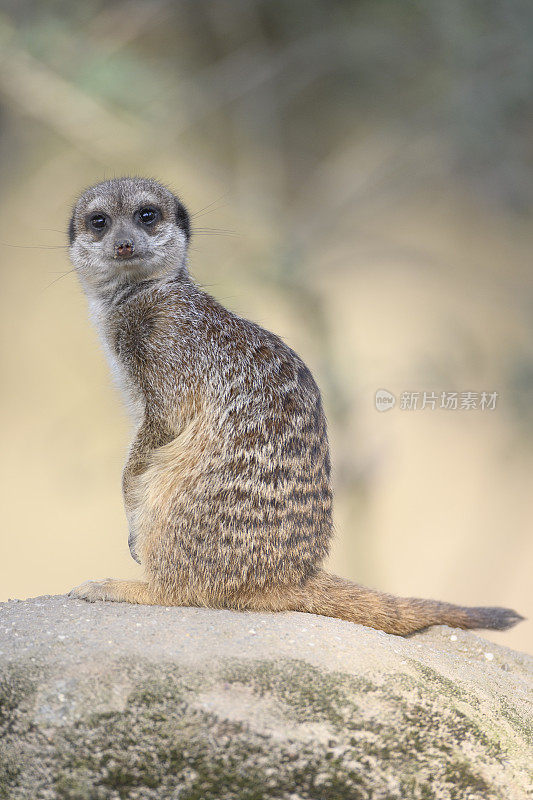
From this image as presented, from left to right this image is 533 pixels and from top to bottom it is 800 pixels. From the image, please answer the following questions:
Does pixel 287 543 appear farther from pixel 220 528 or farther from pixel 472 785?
pixel 472 785

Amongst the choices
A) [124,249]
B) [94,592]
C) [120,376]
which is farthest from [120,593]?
[124,249]

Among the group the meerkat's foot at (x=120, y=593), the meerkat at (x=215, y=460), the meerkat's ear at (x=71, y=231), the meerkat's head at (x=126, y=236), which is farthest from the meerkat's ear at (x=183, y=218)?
the meerkat's foot at (x=120, y=593)

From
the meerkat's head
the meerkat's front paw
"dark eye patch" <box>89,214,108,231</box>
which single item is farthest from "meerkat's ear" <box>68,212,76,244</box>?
the meerkat's front paw

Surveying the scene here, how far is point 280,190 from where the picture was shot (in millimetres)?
5051

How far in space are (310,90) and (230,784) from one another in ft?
15.6

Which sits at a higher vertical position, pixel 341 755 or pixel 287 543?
pixel 287 543

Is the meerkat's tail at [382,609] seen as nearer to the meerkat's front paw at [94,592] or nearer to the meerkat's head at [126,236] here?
the meerkat's front paw at [94,592]

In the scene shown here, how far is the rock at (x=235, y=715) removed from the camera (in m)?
1.33

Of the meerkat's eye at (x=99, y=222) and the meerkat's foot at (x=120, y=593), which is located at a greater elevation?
the meerkat's eye at (x=99, y=222)

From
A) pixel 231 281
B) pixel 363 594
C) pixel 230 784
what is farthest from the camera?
pixel 231 281

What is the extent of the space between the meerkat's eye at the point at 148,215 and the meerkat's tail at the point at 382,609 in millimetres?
923

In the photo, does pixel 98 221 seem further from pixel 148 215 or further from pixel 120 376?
pixel 120 376

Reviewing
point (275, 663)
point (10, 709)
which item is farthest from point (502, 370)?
point (10, 709)

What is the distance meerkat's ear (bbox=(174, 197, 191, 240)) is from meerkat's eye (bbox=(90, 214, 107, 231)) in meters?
0.20
